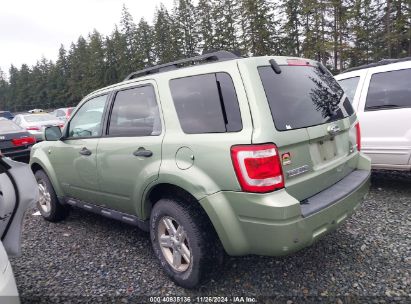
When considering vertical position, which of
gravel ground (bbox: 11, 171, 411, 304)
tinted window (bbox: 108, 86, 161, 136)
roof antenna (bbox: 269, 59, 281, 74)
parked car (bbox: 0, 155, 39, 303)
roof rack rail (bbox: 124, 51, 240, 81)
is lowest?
gravel ground (bbox: 11, 171, 411, 304)

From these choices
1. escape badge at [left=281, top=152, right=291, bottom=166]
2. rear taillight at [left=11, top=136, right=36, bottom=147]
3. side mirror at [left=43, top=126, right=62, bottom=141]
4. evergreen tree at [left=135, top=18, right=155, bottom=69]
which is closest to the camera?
escape badge at [left=281, top=152, right=291, bottom=166]

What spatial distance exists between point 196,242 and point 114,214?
1283mm

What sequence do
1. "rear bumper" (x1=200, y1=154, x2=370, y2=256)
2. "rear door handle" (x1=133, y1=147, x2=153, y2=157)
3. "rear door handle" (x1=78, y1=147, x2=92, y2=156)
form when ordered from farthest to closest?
1. "rear door handle" (x1=78, y1=147, x2=92, y2=156)
2. "rear door handle" (x1=133, y1=147, x2=153, y2=157)
3. "rear bumper" (x1=200, y1=154, x2=370, y2=256)

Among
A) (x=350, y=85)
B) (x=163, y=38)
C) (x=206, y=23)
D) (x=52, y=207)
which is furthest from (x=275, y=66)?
(x=163, y=38)

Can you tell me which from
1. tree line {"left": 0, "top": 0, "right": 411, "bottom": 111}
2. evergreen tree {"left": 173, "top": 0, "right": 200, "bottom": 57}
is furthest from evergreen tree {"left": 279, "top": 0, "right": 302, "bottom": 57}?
evergreen tree {"left": 173, "top": 0, "right": 200, "bottom": 57}

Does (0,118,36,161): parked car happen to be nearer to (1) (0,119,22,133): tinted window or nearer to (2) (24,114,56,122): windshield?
(1) (0,119,22,133): tinted window

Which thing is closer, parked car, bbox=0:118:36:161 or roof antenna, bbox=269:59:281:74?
roof antenna, bbox=269:59:281:74

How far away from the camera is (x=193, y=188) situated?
253cm

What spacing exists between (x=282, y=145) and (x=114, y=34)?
65.2 meters

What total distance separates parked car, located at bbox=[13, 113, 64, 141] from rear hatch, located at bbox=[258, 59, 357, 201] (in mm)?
11303

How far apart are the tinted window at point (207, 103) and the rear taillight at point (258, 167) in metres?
0.22

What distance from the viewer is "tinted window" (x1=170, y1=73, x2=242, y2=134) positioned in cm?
249

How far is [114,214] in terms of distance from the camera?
3525mm

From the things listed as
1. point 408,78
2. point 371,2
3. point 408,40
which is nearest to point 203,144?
point 408,78
